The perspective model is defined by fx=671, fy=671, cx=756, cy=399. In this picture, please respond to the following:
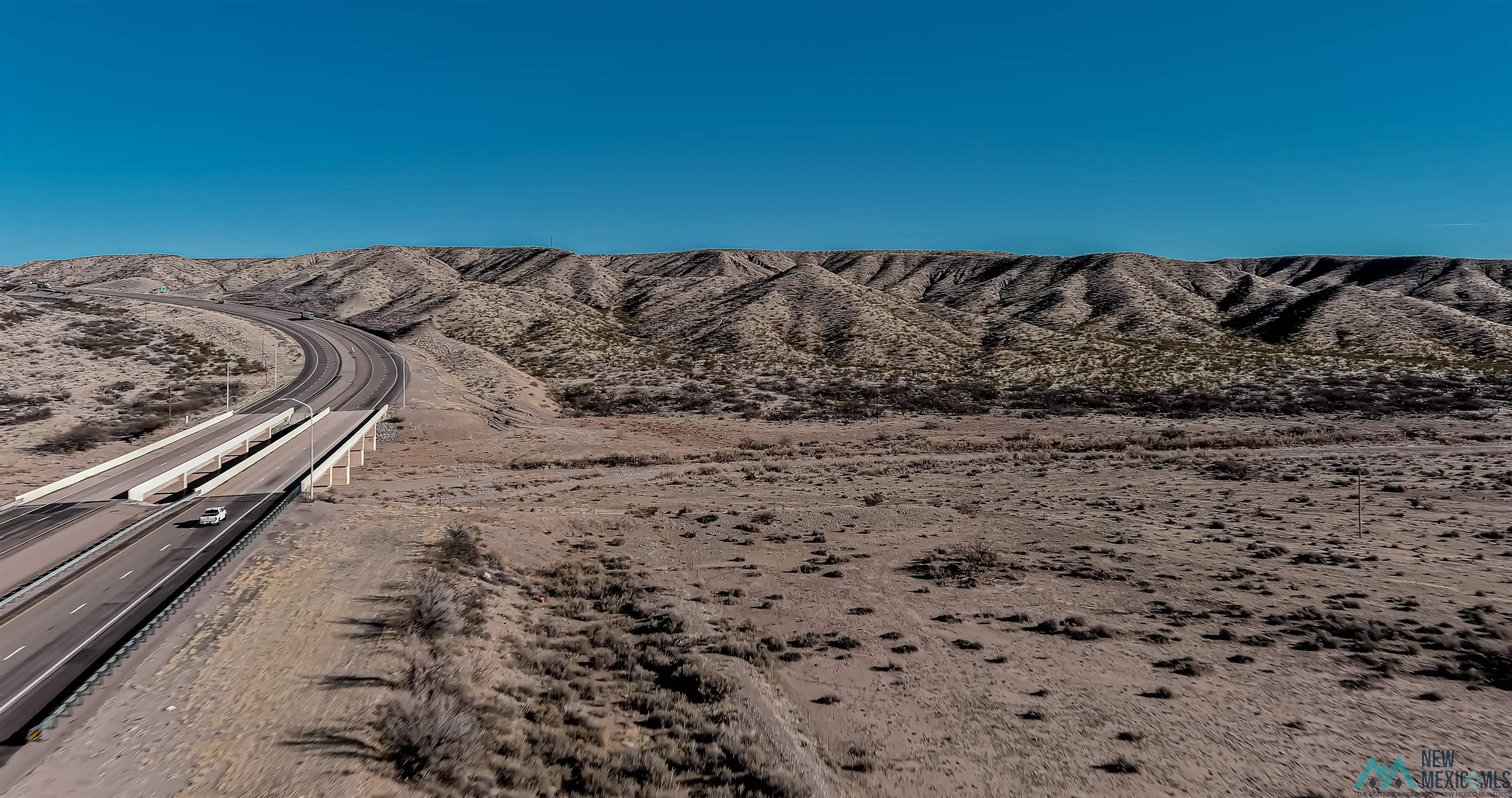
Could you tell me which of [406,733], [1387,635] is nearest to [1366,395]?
[1387,635]

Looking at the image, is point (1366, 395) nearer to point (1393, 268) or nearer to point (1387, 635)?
point (1387, 635)

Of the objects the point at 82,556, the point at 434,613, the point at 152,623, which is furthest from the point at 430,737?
the point at 82,556

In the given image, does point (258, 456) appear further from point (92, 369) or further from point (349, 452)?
point (92, 369)

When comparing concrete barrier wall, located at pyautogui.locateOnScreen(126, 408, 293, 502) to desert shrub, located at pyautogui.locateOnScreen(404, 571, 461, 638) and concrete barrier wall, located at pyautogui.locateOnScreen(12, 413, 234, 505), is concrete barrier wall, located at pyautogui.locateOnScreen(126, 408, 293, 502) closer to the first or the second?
concrete barrier wall, located at pyautogui.locateOnScreen(12, 413, 234, 505)

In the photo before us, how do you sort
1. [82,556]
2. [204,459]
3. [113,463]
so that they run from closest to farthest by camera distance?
[82,556]
[113,463]
[204,459]

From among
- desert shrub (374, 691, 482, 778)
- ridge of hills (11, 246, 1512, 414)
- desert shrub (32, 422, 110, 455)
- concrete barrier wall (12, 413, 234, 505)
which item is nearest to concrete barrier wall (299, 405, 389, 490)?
concrete barrier wall (12, 413, 234, 505)
